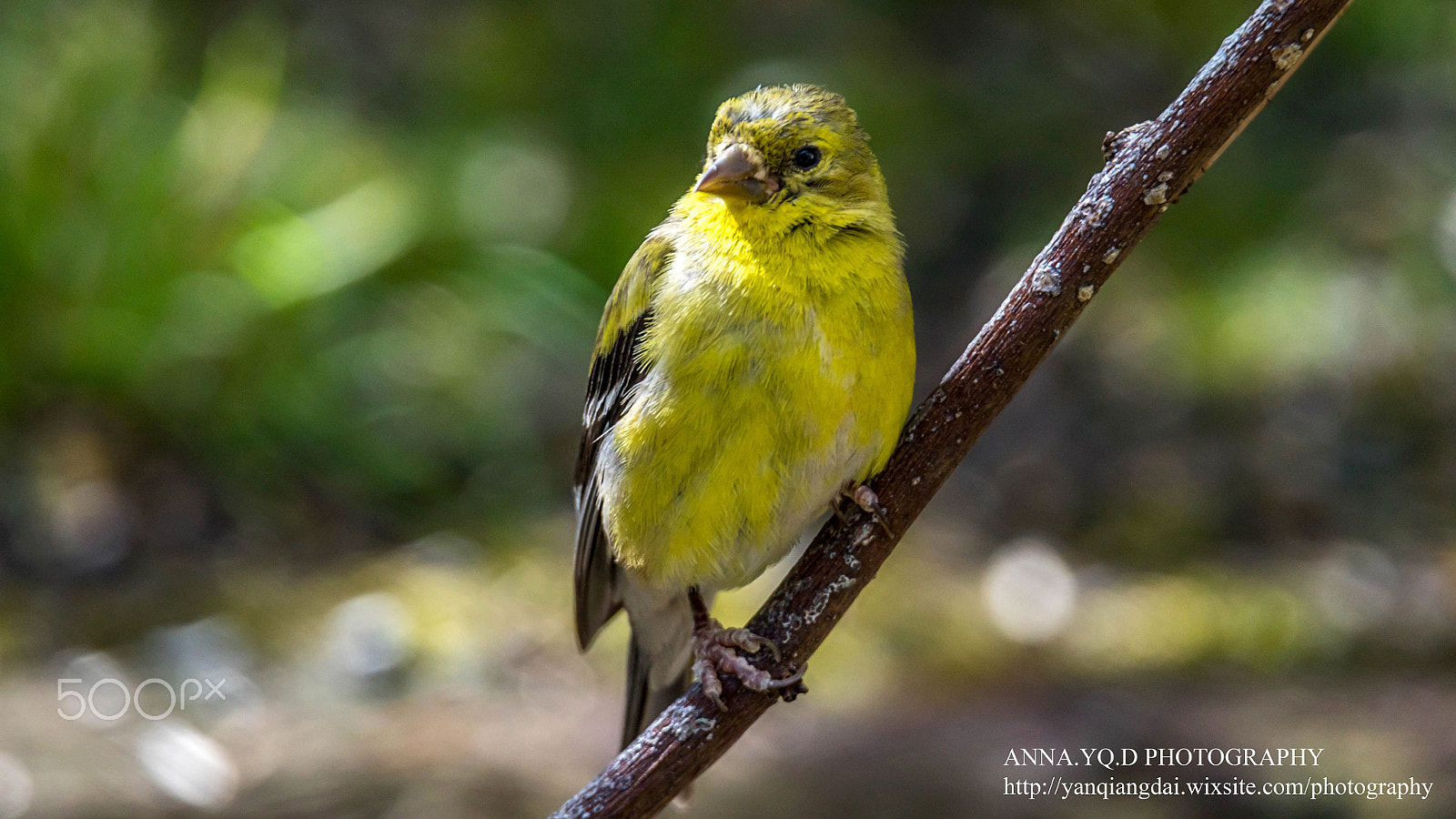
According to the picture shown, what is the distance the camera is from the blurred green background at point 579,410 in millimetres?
4367

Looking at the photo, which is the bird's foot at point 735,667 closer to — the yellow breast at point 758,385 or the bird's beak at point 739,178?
the yellow breast at point 758,385

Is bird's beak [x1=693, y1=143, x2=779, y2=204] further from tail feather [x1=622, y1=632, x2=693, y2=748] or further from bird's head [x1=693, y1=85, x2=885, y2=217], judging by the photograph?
tail feather [x1=622, y1=632, x2=693, y2=748]

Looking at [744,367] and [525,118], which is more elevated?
[525,118]

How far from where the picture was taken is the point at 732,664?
251 centimetres

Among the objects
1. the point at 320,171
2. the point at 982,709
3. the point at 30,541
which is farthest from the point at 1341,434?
the point at 30,541

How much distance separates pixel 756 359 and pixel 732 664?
2.06 feet

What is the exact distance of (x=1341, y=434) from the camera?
5699 millimetres

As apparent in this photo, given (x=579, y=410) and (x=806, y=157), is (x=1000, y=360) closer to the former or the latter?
(x=806, y=157)

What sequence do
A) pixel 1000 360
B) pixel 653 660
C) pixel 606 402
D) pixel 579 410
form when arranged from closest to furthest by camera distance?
pixel 1000 360 → pixel 606 402 → pixel 653 660 → pixel 579 410

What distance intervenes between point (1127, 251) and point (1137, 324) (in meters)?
4.08

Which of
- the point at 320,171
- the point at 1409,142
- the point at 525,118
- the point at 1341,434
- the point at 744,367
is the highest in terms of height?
the point at 525,118

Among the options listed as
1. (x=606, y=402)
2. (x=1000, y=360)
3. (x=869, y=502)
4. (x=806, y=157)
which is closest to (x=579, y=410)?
(x=606, y=402)

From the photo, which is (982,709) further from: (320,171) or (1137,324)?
(320,171)

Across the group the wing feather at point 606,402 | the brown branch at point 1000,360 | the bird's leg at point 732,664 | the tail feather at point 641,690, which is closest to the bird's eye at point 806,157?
the wing feather at point 606,402
